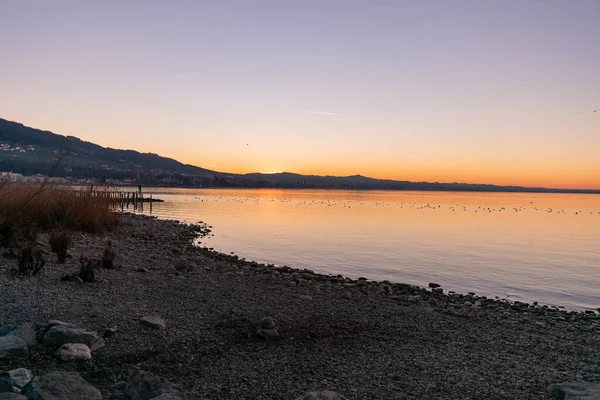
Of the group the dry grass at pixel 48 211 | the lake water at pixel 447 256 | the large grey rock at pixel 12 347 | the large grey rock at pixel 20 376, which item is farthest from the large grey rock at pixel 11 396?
the lake water at pixel 447 256

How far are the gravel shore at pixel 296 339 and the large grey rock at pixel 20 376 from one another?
466mm

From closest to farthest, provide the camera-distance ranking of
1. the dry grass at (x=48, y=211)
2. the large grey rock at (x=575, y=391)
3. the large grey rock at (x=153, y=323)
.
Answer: the large grey rock at (x=575, y=391) → the large grey rock at (x=153, y=323) → the dry grass at (x=48, y=211)

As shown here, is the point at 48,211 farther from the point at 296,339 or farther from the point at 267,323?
the point at 296,339

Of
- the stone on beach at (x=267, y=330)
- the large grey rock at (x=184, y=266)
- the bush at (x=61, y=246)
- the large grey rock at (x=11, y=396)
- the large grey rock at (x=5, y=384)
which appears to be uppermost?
the bush at (x=61, y=246)

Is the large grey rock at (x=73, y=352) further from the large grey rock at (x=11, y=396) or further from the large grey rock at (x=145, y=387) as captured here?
the large grey rock at (x=11, y=396)

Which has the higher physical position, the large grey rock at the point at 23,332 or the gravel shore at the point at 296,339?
the large grey rock at the point at 23,332

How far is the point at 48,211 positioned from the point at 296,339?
13.0m

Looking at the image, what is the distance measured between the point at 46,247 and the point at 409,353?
1069cm

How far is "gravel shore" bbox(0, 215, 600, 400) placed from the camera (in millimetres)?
6129

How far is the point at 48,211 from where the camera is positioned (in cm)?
1684

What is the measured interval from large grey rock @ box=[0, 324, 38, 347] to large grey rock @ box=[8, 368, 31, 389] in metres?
1.08

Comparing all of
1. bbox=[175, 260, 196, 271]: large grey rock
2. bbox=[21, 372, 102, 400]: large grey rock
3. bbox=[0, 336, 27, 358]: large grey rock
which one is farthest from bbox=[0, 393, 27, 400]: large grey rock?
bbox=[175, 260, 196, 271]: large grey rock

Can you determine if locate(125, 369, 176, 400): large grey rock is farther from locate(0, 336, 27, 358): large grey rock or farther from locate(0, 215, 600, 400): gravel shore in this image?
locate(0, 336, 27, 358): large grey rock

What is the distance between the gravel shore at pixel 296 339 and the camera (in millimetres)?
6129
